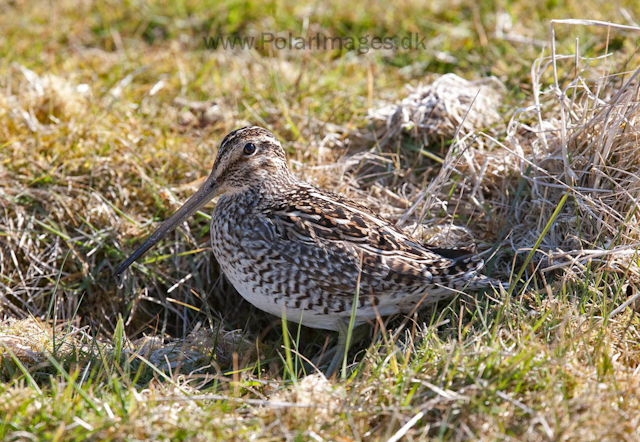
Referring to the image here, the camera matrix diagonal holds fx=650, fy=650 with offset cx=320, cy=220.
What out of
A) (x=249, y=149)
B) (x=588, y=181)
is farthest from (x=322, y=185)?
(x=588, y=181)

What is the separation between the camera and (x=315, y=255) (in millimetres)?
3236

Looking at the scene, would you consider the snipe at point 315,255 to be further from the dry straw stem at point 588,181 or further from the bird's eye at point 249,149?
the dry straw stem at point 588,181

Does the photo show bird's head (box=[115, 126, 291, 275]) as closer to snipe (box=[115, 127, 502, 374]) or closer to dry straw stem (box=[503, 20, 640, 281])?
snipe (box=[115, 127, 502, 374])

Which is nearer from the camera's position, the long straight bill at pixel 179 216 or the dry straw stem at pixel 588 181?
the dry straw stem at pixel 588 181

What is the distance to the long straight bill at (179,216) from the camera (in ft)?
11.9

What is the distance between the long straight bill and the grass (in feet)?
0.81

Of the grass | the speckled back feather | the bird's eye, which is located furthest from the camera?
the bird's eye

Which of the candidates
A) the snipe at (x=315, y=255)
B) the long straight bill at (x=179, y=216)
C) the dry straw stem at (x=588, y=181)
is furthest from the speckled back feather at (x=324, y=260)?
the dry straw stem at (x=588, y=181)

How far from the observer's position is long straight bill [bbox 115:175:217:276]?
142 inches

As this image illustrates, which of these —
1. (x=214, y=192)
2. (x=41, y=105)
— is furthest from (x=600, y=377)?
(x=41, y=105)

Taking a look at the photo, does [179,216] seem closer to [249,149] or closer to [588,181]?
[249,149]

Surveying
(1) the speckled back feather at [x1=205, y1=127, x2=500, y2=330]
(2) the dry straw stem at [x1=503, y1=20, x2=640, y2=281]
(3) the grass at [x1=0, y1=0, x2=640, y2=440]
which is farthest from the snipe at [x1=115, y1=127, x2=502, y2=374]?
(2) the dry straw stem at [x1=503, y1=20, x2=640, y2=281]

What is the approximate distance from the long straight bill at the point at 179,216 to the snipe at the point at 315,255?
0.09 m

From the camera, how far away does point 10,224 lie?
3.88 metres
